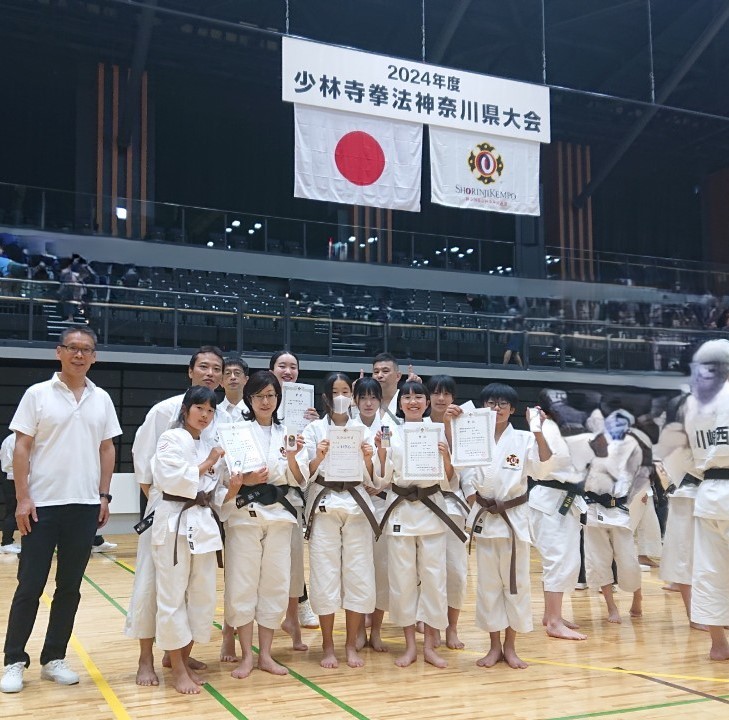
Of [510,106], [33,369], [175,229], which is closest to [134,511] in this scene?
[33,369]

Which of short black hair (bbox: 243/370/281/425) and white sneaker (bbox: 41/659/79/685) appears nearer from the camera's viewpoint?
white sneaker (bbox: 41/659/79/685)

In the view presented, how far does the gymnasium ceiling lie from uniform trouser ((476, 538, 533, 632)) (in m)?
9.32

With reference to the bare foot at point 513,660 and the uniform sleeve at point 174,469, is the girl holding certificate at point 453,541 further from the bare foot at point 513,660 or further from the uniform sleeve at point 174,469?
the uniform sleeve at point 174,469

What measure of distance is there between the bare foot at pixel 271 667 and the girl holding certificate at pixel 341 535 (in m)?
0.22

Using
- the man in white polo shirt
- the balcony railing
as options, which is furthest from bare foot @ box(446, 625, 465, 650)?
the balcony railing

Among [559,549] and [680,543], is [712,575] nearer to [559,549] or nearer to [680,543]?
[680,543]

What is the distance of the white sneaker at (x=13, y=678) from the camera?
3188 mm

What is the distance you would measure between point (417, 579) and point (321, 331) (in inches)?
275

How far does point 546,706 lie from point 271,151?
12996 millimetres

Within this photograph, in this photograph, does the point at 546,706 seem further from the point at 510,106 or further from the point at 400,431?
the point at 510,106

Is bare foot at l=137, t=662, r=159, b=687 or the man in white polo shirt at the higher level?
the man in white polo shirt

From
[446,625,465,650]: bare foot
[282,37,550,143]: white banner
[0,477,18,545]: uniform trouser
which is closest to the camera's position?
[446,625,465,650]: bare foot

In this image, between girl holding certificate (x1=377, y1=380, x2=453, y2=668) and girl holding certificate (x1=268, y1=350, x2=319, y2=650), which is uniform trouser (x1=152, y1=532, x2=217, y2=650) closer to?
girl holding certificate (x1=268, y1=350, x2=319, y2=650)

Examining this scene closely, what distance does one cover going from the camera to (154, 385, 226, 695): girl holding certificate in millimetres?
3225
